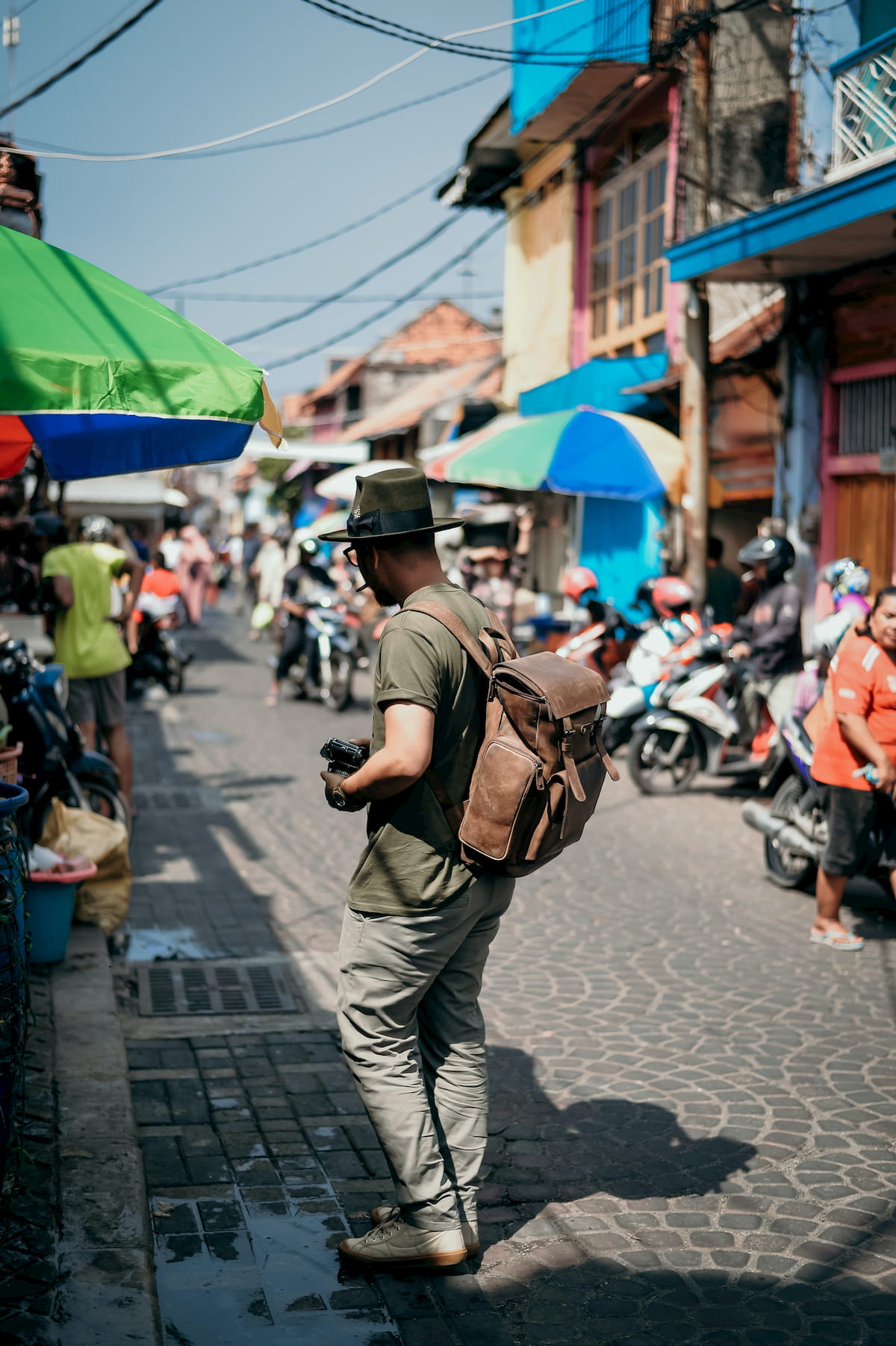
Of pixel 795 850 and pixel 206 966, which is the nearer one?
pixel 206 966

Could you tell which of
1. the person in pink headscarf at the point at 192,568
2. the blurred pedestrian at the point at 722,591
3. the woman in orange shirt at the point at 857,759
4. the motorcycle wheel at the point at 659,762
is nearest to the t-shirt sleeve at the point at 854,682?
the woman in orange shirt at the point at 857,759

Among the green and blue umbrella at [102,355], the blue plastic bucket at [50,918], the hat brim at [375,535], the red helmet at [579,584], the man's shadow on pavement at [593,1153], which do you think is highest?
the green and blue umbrella at [102,355]

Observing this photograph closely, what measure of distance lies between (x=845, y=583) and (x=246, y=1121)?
20.4ft

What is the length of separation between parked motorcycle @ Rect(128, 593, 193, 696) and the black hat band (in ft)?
41.8

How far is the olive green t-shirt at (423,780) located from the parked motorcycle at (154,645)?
41.9 feet

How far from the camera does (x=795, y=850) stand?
7281 mm

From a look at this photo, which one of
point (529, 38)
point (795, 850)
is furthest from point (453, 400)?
point (795, 850)

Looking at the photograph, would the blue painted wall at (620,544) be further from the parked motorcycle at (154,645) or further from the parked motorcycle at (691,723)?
the parked motorcycle at (154,645)

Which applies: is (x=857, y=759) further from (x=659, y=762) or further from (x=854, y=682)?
(x=659, y=762)

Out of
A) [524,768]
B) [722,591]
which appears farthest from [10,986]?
[722,591]

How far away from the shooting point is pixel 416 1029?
3.56 m

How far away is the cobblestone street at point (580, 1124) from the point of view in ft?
10.9

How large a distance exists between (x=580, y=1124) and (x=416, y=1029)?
3.89 ft

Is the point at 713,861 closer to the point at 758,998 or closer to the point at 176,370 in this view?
the point at 758,998
